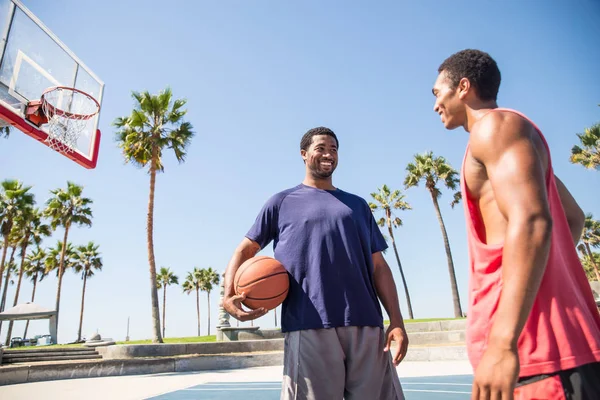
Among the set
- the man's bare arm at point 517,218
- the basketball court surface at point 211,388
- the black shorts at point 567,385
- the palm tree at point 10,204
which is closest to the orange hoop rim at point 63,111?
the basketball court surface at point 211,388

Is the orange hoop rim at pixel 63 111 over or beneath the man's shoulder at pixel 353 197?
over

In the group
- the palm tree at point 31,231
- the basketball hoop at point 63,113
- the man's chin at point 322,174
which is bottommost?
the man's chin at point 322,174

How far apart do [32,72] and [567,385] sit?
36.9 ft

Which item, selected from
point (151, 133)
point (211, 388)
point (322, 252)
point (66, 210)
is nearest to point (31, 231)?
point (66, 210)

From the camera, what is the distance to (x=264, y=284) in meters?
2.57

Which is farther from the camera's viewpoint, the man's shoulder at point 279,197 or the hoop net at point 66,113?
the hoop net at point 66,113

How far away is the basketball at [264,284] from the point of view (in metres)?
2.57

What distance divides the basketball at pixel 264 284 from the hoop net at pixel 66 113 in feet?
27.3

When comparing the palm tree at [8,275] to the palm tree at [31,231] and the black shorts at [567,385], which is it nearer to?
the palm tree at [31,231]

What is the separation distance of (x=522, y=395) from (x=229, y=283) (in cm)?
195

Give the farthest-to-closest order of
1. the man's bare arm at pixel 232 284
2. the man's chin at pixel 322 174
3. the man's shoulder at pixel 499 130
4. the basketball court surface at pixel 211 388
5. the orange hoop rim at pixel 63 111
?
the orange hoop rim at pixel 63 111, the basketball court surface at pixel 211 388, the man's chin at pixel 322 174, the man's bare arm at pixel 232 284, the man's shoulder at pixel 499 130

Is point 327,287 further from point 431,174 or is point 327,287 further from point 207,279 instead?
point 207,279

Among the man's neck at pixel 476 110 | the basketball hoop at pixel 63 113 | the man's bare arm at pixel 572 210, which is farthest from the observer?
the basketball hoop at pixel 63 113

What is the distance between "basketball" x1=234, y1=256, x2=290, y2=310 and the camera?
8.42ft
